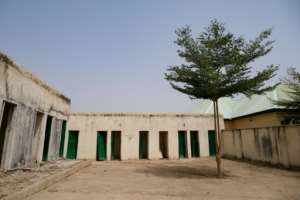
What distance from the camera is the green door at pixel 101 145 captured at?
1662 cm

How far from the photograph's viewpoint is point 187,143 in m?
18.0

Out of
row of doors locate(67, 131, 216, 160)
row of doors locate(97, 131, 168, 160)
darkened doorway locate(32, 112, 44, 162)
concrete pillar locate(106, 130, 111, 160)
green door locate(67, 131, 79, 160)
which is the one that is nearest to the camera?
darkened doorway locate(32, 112, 44, 162)

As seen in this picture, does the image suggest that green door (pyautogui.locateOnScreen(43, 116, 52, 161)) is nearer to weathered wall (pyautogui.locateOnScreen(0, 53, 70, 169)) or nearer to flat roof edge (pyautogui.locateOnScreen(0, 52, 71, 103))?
weathered wall (pyautogui.locateOnScreen(0, 53, 70, 169))

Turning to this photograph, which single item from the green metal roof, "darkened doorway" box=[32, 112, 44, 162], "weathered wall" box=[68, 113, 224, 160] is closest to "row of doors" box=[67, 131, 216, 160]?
"weathered wall" box=[68, 113, 224, 160]

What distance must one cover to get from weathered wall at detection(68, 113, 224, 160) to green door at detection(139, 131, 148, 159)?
92cm

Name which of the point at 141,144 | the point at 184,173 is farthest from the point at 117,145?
the point at 184,173

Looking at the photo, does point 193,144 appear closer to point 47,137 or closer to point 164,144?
point 164,144

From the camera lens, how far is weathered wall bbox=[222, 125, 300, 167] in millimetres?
10947

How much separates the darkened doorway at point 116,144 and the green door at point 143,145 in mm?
1847

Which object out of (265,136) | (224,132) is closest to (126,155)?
(224,132)

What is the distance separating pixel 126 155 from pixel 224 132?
28.5ft

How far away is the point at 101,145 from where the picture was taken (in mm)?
16812

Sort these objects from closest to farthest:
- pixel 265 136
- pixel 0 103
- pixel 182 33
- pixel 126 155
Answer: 1. pixel 0 103
2. pixel 182 33
3. pixel 265 136
4. pixel 126 155

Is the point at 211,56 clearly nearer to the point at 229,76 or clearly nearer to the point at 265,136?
the point at 229,76
